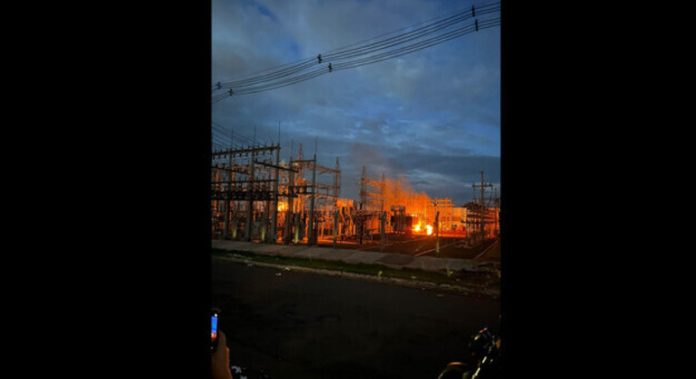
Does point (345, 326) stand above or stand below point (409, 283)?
above

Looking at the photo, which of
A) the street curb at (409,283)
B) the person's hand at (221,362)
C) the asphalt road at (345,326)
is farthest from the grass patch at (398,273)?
the person's hand at (221,362)

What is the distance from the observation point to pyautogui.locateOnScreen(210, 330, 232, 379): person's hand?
1.97 m

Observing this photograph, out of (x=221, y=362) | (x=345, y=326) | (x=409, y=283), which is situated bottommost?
(x=409, y=283)

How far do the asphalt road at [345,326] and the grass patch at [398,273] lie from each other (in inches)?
56.1

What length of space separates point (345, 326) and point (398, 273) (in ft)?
21.5

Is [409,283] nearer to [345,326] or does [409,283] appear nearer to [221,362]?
[345,326]

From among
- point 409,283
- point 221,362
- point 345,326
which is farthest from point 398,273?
point 221,362

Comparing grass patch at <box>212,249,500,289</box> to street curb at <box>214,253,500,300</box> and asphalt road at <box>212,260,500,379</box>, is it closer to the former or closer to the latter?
street curb at <box>214,253,500,300</box>

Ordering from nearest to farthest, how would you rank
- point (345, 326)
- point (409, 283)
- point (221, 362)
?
point (221, 362) < point (345, 326) < point (409, 283)

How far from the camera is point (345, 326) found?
7.12 metres
